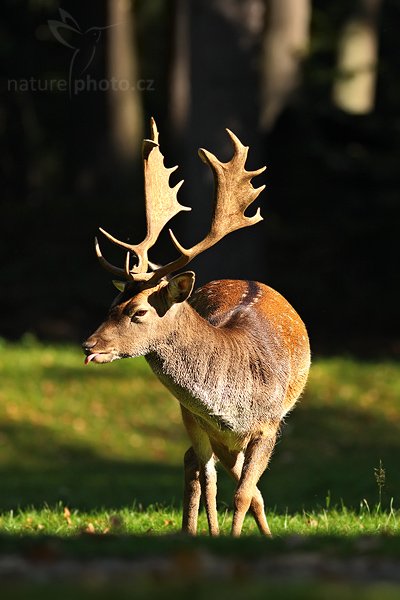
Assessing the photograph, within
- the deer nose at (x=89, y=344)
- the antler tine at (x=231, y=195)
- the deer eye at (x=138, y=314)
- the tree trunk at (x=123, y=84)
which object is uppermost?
the antler tine at (x=231, y=195)

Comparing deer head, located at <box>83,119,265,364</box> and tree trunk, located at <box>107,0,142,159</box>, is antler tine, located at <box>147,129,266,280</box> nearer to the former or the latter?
deer head, located at <box>83,119,265,364</box>

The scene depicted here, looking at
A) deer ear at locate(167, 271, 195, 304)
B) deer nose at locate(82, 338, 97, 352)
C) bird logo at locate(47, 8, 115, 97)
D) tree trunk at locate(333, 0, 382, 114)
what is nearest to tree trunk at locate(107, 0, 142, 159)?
bird logo at locate(47, 8, 115, 97)

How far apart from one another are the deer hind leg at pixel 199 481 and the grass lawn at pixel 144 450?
310 mm

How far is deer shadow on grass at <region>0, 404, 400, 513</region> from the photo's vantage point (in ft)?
41.2

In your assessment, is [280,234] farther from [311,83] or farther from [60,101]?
[60,101]

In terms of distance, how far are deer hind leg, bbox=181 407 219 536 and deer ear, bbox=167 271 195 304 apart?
2.76 ft

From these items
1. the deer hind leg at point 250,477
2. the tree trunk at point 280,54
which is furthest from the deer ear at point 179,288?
the tree trunk at point 280,54

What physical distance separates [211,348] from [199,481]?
1.04 m

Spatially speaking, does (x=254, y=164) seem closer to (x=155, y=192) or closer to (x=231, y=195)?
(x=231, y=195)

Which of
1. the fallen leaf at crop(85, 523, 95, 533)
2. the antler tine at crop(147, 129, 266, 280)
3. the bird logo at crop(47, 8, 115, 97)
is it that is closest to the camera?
the fallen leaf at crop(85, 523, 95, 533)

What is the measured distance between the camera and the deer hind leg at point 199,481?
8.62m

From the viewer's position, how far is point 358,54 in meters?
26.2

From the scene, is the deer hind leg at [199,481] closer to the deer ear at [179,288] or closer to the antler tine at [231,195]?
the deer ear at [179,288]

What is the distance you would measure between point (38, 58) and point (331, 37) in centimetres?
1056
